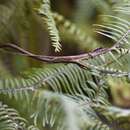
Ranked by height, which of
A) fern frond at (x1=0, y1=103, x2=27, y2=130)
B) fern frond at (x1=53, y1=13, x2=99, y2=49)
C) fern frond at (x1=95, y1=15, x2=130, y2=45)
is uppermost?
fern frond at (x1=53, y1=13, x2=99, y2=49)

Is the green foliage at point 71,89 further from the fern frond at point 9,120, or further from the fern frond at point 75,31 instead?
the fern frond at point 75,31

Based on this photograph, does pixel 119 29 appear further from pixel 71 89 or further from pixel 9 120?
pixel 9 120

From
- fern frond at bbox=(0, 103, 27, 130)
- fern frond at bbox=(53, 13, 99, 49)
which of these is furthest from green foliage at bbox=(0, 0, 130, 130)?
fern frond at bbox=(53, 13, 99, 49)

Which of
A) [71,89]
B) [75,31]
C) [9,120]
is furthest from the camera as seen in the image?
[75,31]

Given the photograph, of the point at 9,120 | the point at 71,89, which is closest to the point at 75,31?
the point at 71,89

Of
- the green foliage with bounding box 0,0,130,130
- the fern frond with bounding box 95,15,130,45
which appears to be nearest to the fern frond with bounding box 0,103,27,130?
the green foliage with bounding box 0,0,130,130

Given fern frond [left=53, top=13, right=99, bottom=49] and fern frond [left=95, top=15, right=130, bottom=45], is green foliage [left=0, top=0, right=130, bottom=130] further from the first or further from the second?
fern frond [left=53, top=13, right=99, bottom=49]

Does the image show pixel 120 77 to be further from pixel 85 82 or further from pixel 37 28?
pixel 37 28

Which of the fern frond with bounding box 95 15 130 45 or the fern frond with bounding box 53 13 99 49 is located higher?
the fern frond with bounding box 53 13 99 49

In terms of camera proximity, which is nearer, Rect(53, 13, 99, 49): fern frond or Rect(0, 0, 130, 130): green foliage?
Rect(0, 0, 130, 130): green foliage

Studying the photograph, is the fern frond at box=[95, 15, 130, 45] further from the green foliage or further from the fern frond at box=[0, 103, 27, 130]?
the fern frond at box=[0, 103, 27, 130]

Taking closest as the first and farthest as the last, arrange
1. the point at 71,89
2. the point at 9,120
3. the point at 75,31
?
1. the point at 9,120
2. the point at 71,89
3. the point at 75,31

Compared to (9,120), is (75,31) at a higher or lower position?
higher
